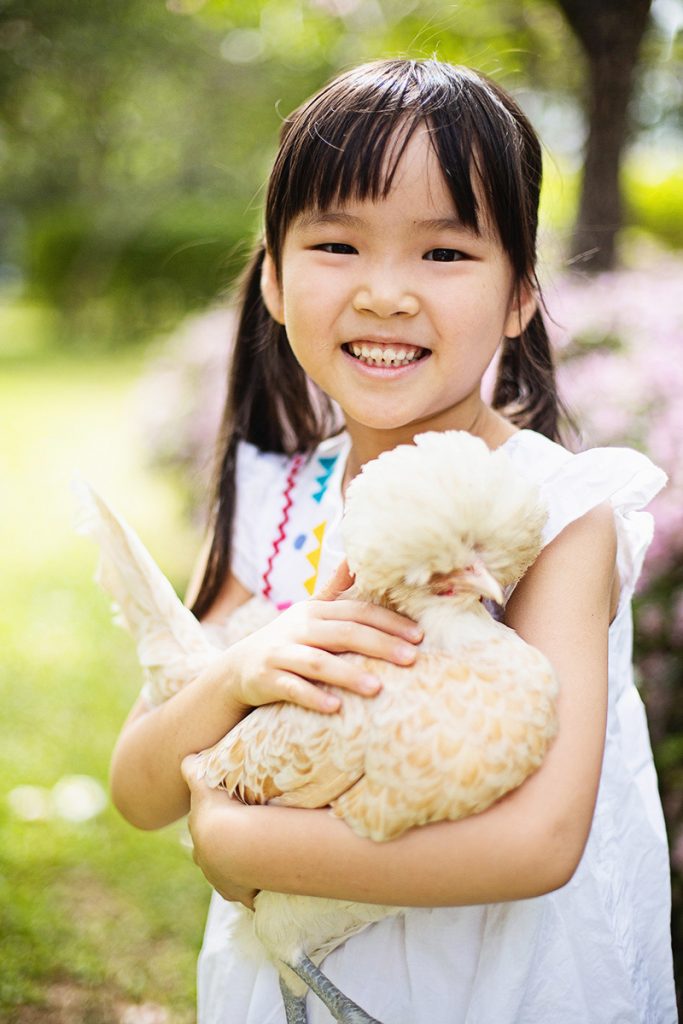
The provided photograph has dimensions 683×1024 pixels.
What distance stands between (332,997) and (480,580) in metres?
0.69

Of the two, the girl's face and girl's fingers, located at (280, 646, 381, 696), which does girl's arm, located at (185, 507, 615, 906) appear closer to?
girl's fingers, located at (280, 646, 381, 696)

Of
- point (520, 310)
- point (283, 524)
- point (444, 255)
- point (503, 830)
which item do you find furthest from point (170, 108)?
point (503, 830)

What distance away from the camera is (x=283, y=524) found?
1992 mm

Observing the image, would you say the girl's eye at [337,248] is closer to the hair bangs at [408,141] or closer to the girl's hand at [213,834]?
the hair bangs at [408,141]

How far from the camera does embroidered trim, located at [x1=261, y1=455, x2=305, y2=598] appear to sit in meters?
1.94

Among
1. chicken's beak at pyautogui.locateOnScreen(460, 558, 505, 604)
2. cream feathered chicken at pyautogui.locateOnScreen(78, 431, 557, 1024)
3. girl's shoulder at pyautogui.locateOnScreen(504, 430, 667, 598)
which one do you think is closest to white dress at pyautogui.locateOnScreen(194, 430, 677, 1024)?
girl's shoulder at pyautogui.locateOnScreen(504, 430, 667, 598)

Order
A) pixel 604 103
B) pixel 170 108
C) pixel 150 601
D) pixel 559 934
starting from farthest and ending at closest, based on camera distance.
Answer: pixel 170 108
pixel 604 103
pixel 150 601
pixel 559 934

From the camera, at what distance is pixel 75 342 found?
16922 millimetres

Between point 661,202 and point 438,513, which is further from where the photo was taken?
point 661,202

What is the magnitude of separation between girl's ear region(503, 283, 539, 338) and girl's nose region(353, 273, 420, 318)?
288mm

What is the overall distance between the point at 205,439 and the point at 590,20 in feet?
9.40

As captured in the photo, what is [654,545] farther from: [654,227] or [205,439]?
[654,227]

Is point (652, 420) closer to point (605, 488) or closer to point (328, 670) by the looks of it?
point (605, 488)

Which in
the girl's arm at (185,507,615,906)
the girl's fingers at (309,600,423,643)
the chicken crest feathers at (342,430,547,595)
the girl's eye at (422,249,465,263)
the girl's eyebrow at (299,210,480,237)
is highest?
the girl's eyebrow at (299,210,480,237)
